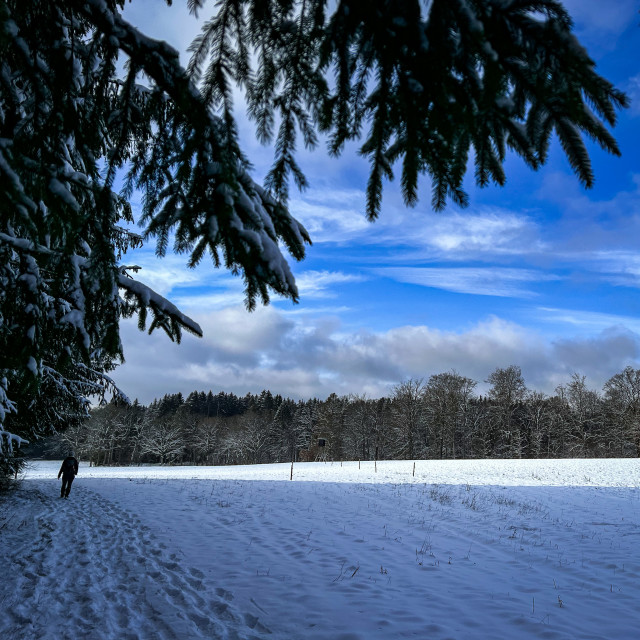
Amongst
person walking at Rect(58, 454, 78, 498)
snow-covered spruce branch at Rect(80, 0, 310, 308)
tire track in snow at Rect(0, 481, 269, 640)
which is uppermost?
snow-covered spruce branch at Rect(80, 0, 310, 308)

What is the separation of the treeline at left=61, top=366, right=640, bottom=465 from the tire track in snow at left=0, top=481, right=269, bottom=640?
114 feet

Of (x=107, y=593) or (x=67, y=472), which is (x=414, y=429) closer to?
(x=67, y=472)

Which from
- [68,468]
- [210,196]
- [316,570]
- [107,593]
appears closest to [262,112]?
[210,196]

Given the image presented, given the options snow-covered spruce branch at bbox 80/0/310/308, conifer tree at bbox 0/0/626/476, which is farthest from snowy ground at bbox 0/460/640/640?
snow-covered spruce branch at bbox 80/0/310/308

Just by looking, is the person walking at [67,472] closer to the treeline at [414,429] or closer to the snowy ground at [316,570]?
the snowy ground at [316,570]

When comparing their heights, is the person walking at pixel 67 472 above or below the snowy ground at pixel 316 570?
below

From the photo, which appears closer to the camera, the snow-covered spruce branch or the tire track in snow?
the snow-covered spruce branch

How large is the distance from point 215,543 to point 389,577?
3.40 metres

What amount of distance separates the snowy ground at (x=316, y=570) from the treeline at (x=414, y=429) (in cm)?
3086

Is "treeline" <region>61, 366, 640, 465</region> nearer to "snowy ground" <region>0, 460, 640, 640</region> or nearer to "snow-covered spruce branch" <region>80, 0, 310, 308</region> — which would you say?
"snowy ground" <region>0, 460, 640, 640</region>

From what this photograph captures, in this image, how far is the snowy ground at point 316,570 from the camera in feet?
13.5

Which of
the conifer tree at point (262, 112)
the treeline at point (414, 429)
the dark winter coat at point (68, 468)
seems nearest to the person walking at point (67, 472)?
the dark winter coat at point (68, 468)

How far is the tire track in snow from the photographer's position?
3.84 m

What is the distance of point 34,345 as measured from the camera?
2.76m
